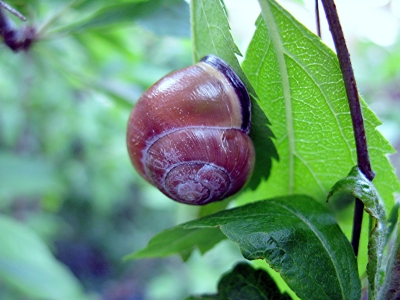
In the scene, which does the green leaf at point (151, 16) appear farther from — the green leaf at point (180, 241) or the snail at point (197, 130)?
the green leaf at point (180, 241)

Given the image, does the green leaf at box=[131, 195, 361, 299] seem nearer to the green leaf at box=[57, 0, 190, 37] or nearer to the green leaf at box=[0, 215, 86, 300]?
the green leaf at box=[57, 0, 190, 37]

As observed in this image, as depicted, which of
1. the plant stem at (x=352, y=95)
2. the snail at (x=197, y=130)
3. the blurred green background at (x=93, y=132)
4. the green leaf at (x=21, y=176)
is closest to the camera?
the plant stem at (x=352, y=95)

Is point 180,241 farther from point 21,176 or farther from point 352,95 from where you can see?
point 21,176

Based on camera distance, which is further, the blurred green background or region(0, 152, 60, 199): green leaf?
region(0, 152, 60, 199): green leaf

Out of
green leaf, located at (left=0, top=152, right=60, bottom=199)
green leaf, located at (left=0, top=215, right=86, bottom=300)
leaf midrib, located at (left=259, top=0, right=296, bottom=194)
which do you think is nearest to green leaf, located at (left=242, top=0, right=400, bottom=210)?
leaf midrib, located at (left=259, top=0, right=296, bottom=194)

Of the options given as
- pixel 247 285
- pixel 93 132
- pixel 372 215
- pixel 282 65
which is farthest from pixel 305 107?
pixel 93 132

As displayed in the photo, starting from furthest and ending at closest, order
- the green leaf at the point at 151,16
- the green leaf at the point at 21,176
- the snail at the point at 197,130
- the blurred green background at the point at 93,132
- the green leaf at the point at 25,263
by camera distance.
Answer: the green leaf at the point at 21,176
the green leaf at the point at 25,263
the blurred green background at the point at 93,132
the green leaf at the point at 151,16
the snail at the point at 197,130

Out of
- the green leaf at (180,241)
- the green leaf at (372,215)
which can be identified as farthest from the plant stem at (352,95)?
the green leaf at (180,241)
